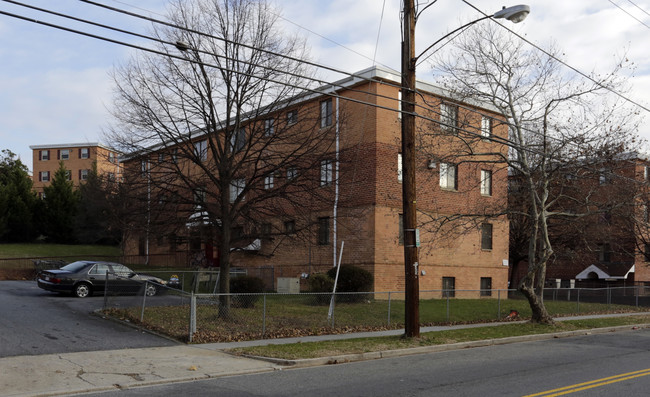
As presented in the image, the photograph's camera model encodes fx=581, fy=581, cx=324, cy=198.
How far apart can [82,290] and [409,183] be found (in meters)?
13.9

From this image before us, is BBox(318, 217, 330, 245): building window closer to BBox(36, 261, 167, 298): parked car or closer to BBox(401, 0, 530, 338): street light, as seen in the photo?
BBox(36, 261, 167, 298): parked car

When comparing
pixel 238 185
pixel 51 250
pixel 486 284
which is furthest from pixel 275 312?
pixel 51 250

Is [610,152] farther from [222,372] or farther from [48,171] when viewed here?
[48,171]

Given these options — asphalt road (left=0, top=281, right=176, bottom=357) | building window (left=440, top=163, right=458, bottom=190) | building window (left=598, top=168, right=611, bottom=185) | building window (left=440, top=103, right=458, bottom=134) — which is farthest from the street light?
building window (left=440, top=163, right=458, bottom=190)

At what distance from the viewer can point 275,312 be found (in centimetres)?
1877

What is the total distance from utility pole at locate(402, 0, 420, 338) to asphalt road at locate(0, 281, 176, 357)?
600 cm

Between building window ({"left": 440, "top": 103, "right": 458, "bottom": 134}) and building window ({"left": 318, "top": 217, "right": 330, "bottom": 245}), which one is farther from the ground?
building window ({"left": 440, "top": 103, "right": 458, "bottom": 134})

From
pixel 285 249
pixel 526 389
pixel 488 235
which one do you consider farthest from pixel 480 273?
pixel 526 389

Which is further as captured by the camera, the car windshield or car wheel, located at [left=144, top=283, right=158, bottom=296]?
the car windshield

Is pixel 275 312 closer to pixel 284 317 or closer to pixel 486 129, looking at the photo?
pixel 284 317

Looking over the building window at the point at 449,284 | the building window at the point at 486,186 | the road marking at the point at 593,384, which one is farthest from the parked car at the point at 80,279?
the building window at the point at 486,186

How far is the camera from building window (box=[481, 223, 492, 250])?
30.5 m

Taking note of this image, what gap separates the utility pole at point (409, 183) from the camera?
583 inches

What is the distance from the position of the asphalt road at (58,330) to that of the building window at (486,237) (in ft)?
63.3
